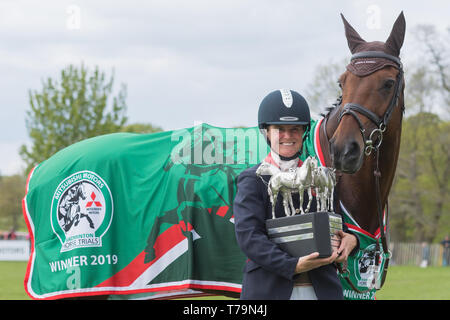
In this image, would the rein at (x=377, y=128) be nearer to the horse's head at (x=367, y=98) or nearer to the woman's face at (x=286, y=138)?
the horse's head at (x=367, y=98)

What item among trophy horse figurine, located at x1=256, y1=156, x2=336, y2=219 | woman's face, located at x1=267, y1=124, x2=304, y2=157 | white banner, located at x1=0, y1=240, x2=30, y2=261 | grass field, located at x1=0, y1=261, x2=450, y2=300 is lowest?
white banner, located at x1=0, y1=240, x2=30, y2=261

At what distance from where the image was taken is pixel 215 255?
4898 mm

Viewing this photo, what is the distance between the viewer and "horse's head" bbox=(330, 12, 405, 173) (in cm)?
329

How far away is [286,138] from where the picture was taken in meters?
2.59

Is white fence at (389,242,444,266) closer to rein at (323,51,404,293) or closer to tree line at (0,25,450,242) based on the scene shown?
tree line at (0,25,450,242)

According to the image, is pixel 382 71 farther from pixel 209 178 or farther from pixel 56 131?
pixel 56 131

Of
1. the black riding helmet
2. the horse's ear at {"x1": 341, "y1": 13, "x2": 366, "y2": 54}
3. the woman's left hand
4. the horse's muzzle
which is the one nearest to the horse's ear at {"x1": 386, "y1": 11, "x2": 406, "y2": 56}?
the horse's ear at {"x1": 341, "y1": 13, "x2": 366, "y2": 54}

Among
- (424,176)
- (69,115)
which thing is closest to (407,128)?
(424,176)

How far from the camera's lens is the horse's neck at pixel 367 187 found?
376 cm

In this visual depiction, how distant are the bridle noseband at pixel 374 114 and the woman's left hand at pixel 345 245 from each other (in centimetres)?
103

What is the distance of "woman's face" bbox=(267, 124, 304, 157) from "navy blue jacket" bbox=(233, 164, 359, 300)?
0.50 feet

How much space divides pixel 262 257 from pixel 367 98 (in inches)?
62.4
